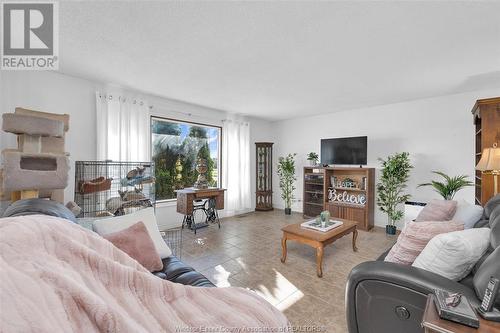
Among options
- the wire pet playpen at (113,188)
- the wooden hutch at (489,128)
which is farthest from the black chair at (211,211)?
the wooden hutch at (489,128)

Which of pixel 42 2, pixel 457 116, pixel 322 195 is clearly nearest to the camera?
pixel 42 2

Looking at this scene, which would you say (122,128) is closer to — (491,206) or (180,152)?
(180,152)

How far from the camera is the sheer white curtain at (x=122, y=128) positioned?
3203 mm

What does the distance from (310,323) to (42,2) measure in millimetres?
3096

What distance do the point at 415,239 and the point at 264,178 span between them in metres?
4.27

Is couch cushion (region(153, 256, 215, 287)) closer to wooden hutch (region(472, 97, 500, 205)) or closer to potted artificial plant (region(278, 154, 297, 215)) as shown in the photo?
wooden hutch (region(472, 97, 500, 205))

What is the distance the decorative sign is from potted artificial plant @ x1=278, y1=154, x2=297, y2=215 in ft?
3.51

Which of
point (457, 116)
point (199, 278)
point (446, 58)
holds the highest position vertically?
point (446, 58)

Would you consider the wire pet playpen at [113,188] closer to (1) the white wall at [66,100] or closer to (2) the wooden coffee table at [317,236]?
(1) the white wall at [66,100]

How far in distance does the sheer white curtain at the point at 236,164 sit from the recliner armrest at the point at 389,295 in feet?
12.4

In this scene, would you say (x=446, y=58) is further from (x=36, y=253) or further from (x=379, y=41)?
(x=36, y=253)

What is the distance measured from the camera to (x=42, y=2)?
1.63 meters

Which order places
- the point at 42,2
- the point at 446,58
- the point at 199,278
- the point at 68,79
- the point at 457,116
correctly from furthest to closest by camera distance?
1. the point at 457,116
2. the point at 68,79
3. the point at 446,58
4. the point at 42,2
5. the point at 199,278

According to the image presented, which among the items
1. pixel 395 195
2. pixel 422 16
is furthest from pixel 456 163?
pixel 422 16
